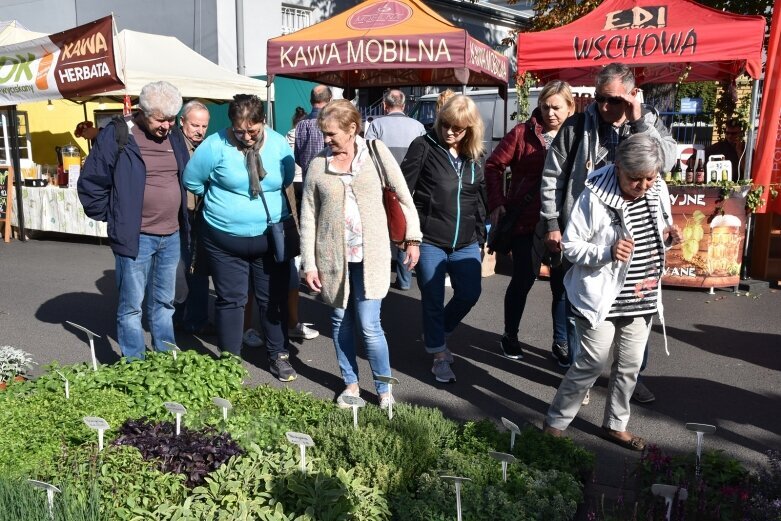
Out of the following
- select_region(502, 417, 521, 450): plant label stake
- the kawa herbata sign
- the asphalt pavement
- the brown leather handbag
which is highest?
the kawa herbata sign

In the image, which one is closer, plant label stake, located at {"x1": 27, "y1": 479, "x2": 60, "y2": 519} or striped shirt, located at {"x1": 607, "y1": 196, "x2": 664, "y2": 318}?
plant label stake, located at {"x1": 27, "y1": 479, "x2": 60, "y2": 519}

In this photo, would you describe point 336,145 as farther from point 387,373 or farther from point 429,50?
point 429,50

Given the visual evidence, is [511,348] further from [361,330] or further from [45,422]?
[45,422]

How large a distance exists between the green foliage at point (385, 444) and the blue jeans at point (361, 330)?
0.62 m

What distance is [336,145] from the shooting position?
14.1 ft

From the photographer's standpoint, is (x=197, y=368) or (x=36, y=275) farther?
(x=36, y=275)

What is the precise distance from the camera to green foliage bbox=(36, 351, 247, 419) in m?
4.04

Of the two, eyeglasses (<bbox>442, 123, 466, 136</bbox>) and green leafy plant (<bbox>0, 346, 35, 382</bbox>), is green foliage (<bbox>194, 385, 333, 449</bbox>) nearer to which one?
green leafy plant (<bbox>0, 346, 35, 382</bbox>)

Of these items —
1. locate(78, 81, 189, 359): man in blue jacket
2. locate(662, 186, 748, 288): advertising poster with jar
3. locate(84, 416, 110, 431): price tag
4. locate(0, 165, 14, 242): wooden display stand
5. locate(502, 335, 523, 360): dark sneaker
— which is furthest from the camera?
locate(0, 165, 14, 242): wooden display stand

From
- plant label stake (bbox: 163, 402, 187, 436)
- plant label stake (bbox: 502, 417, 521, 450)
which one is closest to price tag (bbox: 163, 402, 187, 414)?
plant label stake (bbox: 163, 402, 187, 436)

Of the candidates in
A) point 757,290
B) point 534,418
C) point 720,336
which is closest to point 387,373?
point 534,418

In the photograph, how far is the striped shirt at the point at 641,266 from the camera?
3.76 meters

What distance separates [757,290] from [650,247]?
4.88 meters

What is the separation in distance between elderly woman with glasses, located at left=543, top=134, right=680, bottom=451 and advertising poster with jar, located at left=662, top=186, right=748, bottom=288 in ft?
13.7
